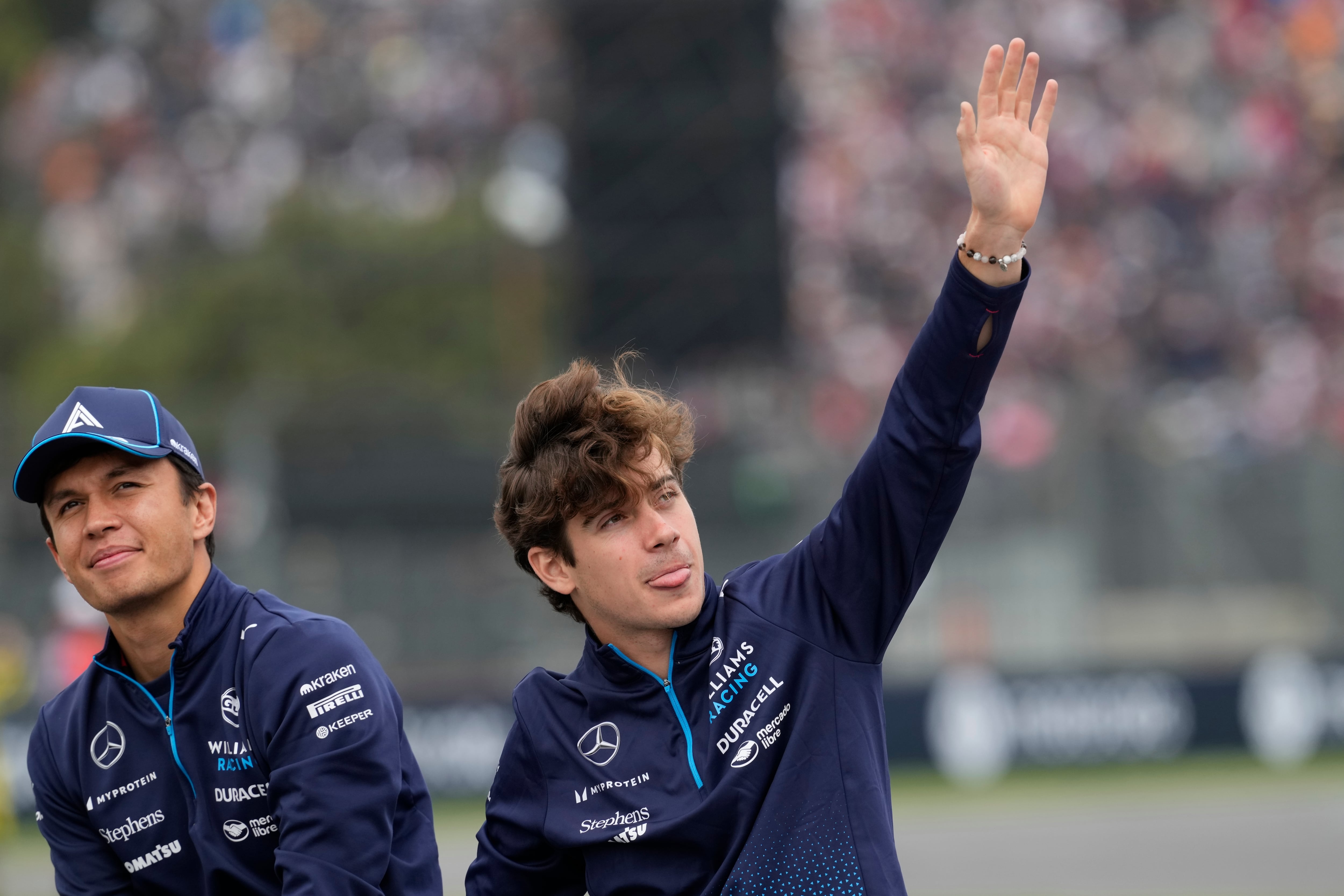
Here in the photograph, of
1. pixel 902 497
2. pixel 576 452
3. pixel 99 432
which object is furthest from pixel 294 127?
pixel 902 497

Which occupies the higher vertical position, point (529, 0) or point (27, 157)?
point (529, 0)

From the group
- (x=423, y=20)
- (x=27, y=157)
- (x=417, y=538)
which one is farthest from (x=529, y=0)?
(x=417, y=538)

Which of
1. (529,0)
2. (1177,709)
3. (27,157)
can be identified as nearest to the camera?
(1177,709)

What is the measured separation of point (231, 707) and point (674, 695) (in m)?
0.91

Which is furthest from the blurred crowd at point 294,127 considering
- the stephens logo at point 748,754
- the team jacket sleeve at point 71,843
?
the stephens logo at point 748,754

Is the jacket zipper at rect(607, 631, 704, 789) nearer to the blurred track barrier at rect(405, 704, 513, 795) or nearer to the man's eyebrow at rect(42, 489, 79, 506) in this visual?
the man's eyebrow at rect(42, 489, 79, 506)

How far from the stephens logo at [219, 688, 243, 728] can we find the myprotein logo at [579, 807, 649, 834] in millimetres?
729

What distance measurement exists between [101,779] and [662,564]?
1.29 meters

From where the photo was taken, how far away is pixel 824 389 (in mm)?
18125

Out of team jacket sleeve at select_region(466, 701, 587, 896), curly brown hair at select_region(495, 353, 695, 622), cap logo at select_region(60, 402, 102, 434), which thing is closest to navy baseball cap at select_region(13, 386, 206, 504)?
cap logo at select_region(60, 402, 102, 434)

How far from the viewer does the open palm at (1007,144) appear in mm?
2805

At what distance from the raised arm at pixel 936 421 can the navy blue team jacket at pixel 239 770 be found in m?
0.85

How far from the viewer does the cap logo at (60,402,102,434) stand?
310 cm

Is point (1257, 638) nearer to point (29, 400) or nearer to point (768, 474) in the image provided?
point (768, 474)
